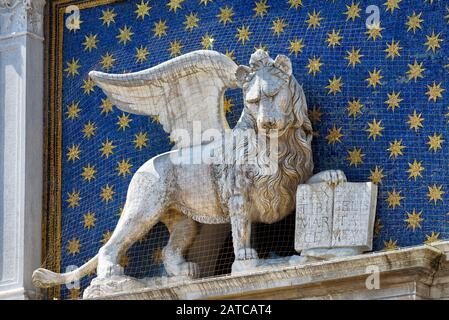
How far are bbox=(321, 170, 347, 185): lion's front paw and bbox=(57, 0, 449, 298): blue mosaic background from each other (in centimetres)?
22

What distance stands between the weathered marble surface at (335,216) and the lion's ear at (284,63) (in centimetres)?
73

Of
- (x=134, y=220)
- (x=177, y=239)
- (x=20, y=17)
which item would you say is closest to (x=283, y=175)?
(x=177, y=239)

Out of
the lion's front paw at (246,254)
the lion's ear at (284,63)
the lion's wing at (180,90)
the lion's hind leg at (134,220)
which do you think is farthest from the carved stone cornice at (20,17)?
the lion's front paw at (246,254)

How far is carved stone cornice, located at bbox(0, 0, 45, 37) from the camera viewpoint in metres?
13.6

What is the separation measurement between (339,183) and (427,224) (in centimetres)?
59

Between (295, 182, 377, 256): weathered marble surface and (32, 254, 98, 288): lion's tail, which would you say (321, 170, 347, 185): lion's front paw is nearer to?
(295, 182, 377, 256): weathered marble surface

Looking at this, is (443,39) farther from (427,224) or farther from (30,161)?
(30,161)

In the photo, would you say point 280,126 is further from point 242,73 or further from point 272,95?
point 242,73

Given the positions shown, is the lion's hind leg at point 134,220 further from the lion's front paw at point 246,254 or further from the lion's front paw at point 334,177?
the lion's front paw at point 334,177

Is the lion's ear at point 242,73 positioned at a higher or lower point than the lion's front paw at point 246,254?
higher

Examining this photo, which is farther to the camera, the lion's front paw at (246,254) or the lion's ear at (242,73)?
the lion's ear at (242,73)

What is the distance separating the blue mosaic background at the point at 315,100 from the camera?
1215cm

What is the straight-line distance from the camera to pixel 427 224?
12031mm
